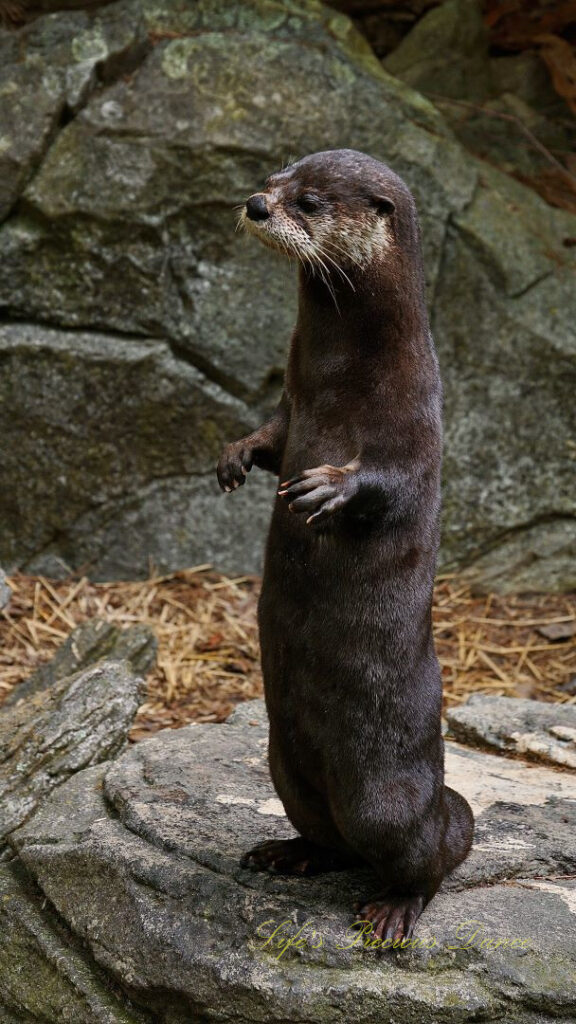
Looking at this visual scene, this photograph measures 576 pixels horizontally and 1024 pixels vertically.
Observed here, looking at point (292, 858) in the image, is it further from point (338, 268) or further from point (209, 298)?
point (209, 298)

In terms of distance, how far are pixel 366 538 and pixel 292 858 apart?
110 cm

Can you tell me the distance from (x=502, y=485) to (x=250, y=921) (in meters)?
3.99

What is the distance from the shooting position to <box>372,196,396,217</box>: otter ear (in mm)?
3312

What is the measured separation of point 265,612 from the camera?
3508 mm

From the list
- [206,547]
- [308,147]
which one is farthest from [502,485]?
[308,147]

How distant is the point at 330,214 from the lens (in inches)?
130

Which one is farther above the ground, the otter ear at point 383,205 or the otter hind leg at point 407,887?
the otter ear at point 383,205

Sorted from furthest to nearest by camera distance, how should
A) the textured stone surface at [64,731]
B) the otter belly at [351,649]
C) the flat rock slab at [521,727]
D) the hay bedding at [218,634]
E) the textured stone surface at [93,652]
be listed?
the hay bedding at [218,634] < the textured stone surface at [93,652] < the flat rock slab at [521,727] < the textured stone surface at [64,731] < the otter belly at [351,649]

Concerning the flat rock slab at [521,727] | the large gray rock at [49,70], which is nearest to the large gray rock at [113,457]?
the large gray rock at [49,70]

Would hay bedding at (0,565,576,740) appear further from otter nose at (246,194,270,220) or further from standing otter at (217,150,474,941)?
otter nose at (246,194,270,220)

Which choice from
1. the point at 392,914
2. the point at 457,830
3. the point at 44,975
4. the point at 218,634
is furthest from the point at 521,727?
the point at 44,975

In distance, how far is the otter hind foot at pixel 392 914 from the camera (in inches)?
129

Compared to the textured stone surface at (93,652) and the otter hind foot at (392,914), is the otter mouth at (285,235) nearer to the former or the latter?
the otter hind foot at (392,914)

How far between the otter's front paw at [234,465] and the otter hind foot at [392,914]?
129cm
